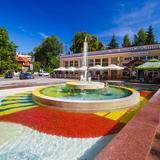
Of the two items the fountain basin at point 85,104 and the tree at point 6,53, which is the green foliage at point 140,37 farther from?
the fountain basin at point 85,104

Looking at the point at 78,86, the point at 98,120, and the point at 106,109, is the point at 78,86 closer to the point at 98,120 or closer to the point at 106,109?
the point at 106,109

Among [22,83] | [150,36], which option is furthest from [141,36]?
[22,83]

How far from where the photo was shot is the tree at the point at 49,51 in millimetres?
67188

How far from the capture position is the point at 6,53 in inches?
1651

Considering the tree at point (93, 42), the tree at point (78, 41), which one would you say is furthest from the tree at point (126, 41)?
the tree at point (78, 41)

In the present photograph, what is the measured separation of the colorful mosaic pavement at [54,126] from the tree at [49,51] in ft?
192

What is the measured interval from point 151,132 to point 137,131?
1.16 ft

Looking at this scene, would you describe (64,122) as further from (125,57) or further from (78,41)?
(78,41)

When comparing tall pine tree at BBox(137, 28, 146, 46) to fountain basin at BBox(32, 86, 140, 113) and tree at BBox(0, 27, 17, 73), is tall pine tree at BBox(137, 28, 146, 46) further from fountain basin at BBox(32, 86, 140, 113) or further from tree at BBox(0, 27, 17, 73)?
fountain basin at BBox(32, 86, 140, 113)

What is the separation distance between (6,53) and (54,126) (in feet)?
132

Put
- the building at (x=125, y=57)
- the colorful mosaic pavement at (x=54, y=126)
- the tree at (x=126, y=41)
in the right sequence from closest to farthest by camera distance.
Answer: the colorful mosaic pavement at (x=54, y=126)
the building at (x=125, y=57)
the tree at (x=126, y=41)

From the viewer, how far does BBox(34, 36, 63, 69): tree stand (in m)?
67.2

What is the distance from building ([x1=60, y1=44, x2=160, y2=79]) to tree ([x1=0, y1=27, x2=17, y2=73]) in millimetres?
16840

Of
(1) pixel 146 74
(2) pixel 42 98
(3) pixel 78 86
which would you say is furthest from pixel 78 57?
(2) pixel 42 98
